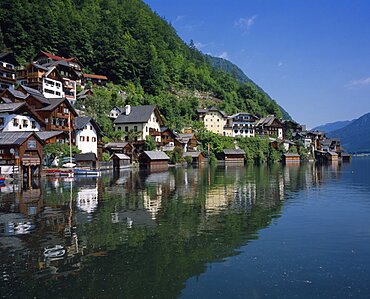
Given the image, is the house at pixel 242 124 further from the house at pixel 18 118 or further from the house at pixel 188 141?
the house at pixel 18 118

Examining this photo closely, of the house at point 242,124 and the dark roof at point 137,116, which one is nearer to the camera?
the dark roof at point 137,116

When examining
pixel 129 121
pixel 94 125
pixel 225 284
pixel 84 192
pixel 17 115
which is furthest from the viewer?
pixel 129 121

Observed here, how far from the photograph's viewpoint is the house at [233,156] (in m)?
96.8

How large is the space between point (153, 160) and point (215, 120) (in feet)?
146

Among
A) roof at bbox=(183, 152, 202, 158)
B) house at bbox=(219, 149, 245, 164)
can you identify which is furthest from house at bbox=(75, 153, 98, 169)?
house at bbox=(219, 149, 245, 164)

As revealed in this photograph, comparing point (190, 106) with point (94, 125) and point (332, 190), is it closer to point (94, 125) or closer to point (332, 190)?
point (94, 125)

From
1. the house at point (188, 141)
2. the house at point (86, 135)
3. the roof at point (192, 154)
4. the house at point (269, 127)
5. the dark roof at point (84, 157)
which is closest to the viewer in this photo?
the dark roof at point (84, 157)

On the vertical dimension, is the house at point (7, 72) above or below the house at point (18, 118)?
above

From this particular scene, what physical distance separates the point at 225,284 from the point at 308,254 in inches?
198

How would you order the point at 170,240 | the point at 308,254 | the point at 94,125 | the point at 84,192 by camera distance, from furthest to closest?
the point at 94,125, the point at 84,192, the point at 170,240, the point at 308,254

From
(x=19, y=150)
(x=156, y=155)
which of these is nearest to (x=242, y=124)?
(x=156, y=155)

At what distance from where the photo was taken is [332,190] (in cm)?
3784

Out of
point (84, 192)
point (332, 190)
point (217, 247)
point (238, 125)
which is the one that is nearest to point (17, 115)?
point (84, 192)

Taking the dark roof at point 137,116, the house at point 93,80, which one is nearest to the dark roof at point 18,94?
the dark roof at point 137,116
